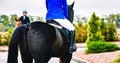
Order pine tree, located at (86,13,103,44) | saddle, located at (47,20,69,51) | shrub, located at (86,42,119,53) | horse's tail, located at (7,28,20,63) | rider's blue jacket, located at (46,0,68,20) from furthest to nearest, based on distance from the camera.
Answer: pine tree, located at (86,13,103,44) < shrub, located at (86,42,119,53) < rider's blue jacket, located at (46,0,68,20) < saddle, located at (47,20,69,51) < horse's tail, located at (7,28,20,63)

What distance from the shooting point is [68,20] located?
9.63 metres

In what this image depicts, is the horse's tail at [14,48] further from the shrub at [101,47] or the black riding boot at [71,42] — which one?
the shrub at [101,47]

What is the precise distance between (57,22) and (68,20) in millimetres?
452

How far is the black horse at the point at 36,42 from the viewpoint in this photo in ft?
28.3

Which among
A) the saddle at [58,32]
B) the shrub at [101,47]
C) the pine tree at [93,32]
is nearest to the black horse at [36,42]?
the saddle at [58,32]

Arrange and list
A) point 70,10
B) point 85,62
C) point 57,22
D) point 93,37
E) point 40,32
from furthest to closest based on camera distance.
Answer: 1. point 93,37
2. point 85,62
3. point 70,10
4. point 57,22
5. point 40,32

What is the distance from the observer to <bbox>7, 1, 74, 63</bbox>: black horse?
28.3 ft

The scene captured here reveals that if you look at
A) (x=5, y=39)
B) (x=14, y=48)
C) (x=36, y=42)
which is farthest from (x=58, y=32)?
(x=5, y=39)

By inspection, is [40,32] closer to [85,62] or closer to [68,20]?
[68,20]

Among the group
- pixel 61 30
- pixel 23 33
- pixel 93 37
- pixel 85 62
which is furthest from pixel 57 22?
pixel 93 37

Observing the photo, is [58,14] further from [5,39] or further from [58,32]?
[5,39]

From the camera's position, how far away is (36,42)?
8609 mm

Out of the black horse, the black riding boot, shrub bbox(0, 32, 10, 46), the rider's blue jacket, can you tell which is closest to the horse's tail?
the black horse

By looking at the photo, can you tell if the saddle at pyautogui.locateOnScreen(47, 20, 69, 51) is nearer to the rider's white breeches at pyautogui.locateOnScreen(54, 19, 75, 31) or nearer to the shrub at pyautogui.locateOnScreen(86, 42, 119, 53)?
the rider's white breeches at pyautogui.locateOnScreen(54, 19, 75, 31)
